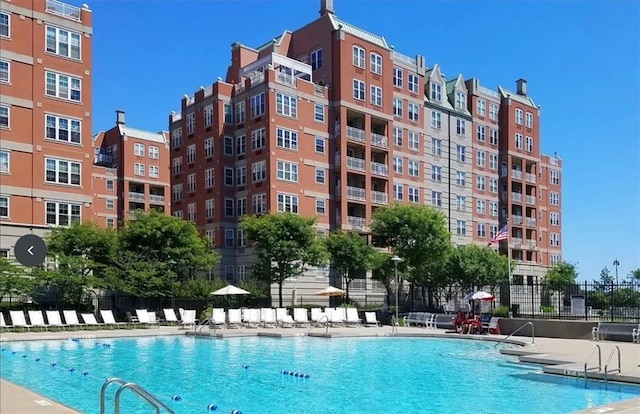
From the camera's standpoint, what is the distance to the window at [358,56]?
179 ft

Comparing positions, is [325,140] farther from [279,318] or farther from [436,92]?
[279,318]

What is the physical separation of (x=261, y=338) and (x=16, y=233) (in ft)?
62.2

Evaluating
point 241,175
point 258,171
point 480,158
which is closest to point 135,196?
point 241,175

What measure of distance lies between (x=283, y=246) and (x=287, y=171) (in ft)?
32.6

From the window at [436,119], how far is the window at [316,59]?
13931mm

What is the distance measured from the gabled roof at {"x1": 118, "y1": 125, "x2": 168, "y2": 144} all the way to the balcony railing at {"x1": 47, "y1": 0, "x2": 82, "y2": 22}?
35719 millimetres

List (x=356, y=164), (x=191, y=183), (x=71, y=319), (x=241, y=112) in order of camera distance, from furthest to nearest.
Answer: (x=191, y=183) < (x=356, y=164) < (x=241, y=112) < (x=71, y=319)

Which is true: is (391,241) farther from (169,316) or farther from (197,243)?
(169,316)

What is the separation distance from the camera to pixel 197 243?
42.7 m

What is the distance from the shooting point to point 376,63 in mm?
56562

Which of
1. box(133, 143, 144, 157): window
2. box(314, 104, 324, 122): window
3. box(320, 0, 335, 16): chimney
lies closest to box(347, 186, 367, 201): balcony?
box(314, 104, 324, 122): window

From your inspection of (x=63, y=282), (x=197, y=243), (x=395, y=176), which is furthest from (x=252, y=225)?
(x=395, y=176)

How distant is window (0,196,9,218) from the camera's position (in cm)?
3834

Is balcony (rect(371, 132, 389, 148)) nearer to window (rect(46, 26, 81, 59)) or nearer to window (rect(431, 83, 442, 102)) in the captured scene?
window (rect(431, 83, 442, 102))
